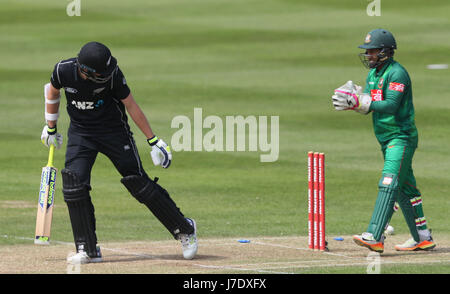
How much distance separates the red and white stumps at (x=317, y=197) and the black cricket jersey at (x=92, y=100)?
1.80m

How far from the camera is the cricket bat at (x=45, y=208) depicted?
939cm

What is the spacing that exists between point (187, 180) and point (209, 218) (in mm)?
2789

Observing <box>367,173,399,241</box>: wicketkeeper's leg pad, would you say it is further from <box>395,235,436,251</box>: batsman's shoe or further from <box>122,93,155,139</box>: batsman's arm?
<box>122,93,155,139</box>: batsman's arm

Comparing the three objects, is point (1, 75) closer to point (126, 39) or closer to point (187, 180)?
point (126, 39)

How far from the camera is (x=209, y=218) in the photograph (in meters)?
12.3

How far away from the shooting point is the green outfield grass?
12719 mm

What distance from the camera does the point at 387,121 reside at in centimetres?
977

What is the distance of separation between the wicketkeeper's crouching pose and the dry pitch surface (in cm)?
42

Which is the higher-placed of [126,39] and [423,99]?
[126,39]

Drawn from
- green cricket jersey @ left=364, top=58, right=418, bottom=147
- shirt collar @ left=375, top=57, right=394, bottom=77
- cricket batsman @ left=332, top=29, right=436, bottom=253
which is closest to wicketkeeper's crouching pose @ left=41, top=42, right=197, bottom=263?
cricket batsman @ left=332, top=29, right=436, bottom=253

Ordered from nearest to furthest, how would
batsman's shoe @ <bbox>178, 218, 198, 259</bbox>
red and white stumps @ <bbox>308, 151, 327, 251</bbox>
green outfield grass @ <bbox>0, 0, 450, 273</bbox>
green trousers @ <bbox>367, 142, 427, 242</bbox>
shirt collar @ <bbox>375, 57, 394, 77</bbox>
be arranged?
batsman's shoe @ <bbox>178, 218, 198, 259</bbox>, green trousers @ <bbox>367, 142, 427, 242</bbox>, red and white stumps @ <bbox>308, 151, 327, 251</bbox>, shirt collar @ <bbox>375, 57, 394, 77</bbox>, green outfield grass @ <bbox>0, 0, 450, 273</bbox>

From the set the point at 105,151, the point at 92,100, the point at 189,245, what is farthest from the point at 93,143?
the point at 189,245

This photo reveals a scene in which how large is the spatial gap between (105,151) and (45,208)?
78 centimetres

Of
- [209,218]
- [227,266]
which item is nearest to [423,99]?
[209,218]
